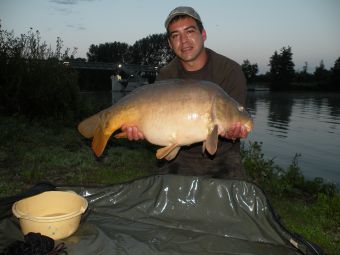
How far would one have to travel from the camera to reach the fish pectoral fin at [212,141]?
2.31m

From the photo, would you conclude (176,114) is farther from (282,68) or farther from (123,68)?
(282,68)

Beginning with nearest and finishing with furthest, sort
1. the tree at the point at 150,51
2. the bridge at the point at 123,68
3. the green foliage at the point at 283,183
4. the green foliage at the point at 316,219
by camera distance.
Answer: the green foliage at the point at 316,219 < the green foliage at the point at 283,183 < the bridge at the point at 123,68 < the tree at the point at 150,51

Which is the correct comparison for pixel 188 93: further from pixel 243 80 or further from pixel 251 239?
pixel 251 239

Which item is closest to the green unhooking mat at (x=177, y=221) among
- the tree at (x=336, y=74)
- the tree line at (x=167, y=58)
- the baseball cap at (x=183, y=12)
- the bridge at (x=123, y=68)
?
the baseball cap at (x=183, y=12)

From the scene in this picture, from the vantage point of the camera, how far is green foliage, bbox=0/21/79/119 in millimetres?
8055

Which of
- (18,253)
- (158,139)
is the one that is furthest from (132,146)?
(18,253)

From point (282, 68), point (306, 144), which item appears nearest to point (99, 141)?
point (306, 144)

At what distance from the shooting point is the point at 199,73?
295 cm

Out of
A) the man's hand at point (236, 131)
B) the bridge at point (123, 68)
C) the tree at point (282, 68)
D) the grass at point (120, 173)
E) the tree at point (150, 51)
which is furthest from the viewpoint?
the tree at point (150, 51)

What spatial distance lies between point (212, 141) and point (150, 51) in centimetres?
7664

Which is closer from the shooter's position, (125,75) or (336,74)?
(125,75)

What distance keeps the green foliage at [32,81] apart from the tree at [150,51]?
6870 centimetres

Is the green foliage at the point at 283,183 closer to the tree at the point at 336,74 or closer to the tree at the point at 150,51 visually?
the tree at the point at 336,74

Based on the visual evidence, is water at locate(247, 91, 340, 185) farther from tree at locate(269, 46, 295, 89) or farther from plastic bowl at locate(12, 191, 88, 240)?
tree at locate(269, 46, 295, 89)
